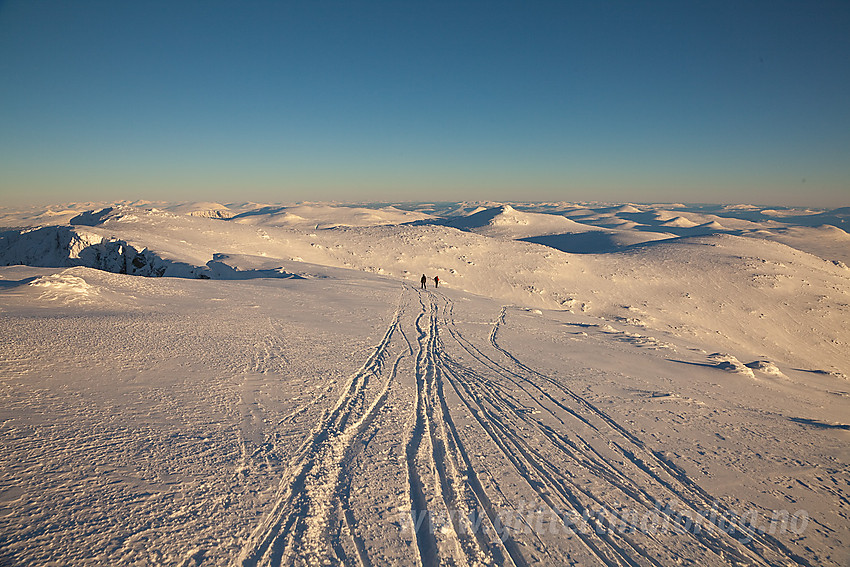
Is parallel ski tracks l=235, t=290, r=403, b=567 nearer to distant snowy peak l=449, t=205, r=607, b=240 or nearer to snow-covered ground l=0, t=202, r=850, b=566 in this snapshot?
snow-covered ground l=0, t=202, r=850, b=566

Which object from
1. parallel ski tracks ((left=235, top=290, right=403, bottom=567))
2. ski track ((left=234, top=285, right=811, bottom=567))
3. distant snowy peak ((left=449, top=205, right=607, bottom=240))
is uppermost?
distant snowy peak ((left=449, top=205, right=607, bottom=240))

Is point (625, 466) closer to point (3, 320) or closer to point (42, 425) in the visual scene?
point (42, 425)

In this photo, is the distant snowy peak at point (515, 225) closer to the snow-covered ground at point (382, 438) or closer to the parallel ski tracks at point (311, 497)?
the snow-covered ground at point (382, 438)

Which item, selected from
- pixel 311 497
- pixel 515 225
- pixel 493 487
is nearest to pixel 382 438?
pixel 311 497

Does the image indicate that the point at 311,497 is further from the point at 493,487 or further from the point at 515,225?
the point at 515,225

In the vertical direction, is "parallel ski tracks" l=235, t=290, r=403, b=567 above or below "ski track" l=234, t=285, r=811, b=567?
above

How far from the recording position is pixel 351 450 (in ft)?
23.9

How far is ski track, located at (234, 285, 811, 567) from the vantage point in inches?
204

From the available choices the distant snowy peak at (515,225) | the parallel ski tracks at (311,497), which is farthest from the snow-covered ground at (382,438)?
the distant snowy peak at (515,225)

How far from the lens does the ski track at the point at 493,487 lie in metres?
5.17

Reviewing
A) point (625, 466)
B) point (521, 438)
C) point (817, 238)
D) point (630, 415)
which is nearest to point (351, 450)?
point (521, 438)

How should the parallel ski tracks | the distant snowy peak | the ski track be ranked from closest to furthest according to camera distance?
the parallel ski tracks, the ski track, the distant snowy peak

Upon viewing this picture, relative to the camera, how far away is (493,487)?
6484mm

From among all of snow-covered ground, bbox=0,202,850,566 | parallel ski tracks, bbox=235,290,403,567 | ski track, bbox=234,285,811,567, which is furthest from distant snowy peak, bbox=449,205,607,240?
parallel ski tracks, bbox=235,290,403,567
